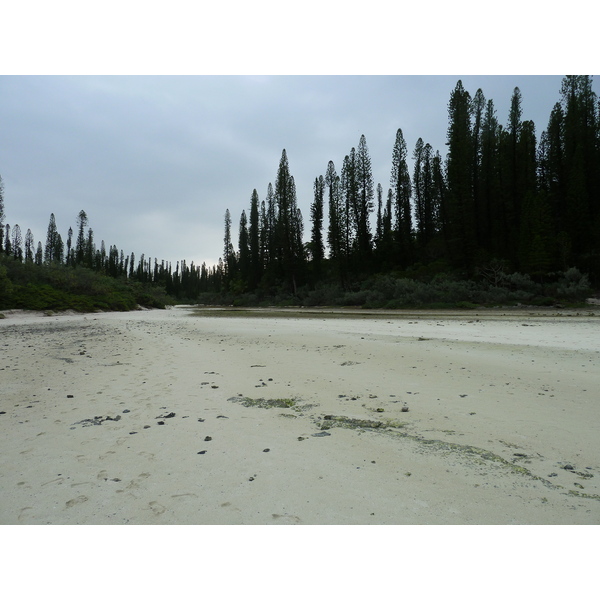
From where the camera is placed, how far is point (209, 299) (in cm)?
6331

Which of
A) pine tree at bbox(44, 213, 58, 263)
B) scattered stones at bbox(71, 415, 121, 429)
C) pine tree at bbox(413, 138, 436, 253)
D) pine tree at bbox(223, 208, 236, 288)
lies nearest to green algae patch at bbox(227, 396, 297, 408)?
scattered stones at bbox(71, 415, 121, 429)

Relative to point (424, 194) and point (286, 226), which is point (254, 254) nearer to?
point (286, 226)

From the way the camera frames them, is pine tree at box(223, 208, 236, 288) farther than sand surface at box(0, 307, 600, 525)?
Yes

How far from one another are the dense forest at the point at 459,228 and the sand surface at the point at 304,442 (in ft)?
64.6

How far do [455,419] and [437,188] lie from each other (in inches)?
1779

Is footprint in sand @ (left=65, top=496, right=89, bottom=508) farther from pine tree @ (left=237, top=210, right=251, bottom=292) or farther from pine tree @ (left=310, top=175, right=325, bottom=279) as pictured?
pine tree @ (left=237, top=210, right=251, bottom=292)

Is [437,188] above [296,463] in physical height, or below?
above

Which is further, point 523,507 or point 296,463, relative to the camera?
point 296,463

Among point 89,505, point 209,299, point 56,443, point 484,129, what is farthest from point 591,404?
point 209,299

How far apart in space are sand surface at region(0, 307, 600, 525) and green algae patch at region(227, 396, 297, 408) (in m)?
0.03

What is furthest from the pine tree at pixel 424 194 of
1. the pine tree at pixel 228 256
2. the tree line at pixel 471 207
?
the pine tree at pixel 228 256

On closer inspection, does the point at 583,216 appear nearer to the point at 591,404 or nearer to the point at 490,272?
→ the point at 490,272

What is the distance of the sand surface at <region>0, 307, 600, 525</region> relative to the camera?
2.00 meters

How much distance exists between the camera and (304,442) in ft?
9.68
